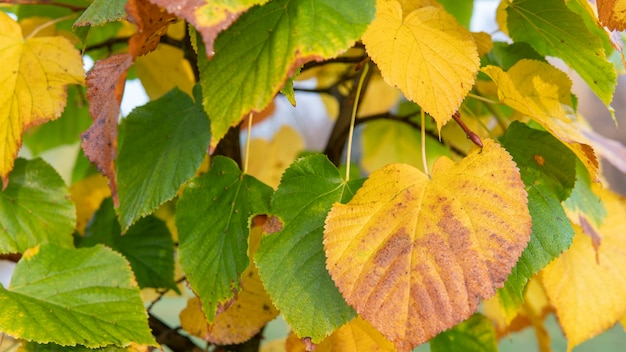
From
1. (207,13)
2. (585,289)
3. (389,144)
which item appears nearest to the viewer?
(207,13)

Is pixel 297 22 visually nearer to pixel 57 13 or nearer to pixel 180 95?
pixel 180 95

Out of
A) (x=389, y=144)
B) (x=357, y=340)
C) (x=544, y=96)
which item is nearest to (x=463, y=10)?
(x=389, y=144)

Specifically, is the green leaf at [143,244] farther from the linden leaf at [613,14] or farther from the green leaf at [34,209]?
the linden leaf at [613,14]

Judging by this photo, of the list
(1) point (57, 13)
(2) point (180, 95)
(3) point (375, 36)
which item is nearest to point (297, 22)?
(3) point (375, 36)

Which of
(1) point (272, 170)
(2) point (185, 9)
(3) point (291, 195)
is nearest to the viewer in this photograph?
(2) point (185, 9)

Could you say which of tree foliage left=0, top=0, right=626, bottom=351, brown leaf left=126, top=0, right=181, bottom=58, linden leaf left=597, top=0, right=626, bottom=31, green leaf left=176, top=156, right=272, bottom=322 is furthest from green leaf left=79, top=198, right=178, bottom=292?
linden leaf left=597, top=0, right=626, bottom=31

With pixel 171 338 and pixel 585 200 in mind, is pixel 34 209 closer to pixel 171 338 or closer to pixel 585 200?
pixel 171 338

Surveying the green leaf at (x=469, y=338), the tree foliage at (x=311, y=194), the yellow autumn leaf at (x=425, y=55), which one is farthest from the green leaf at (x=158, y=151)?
the green leaf at (x=469, y=338)

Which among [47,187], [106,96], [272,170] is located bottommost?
[272,170]
